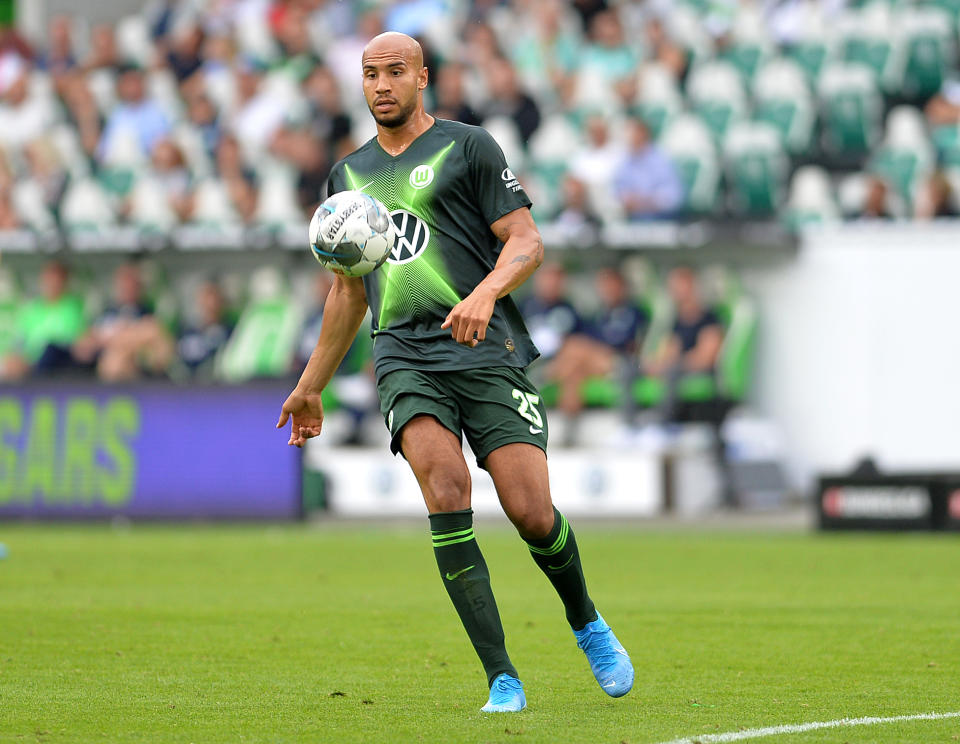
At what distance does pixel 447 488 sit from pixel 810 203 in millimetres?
14613

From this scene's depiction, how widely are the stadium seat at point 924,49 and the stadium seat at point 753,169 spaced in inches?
84.2

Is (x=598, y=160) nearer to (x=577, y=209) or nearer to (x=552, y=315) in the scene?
(x=577, y=209)

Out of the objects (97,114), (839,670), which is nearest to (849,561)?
(839,670)

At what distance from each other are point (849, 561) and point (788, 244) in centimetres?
726

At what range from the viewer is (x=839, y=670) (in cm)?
740

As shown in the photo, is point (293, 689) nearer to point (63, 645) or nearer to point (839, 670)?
point (63, 645)

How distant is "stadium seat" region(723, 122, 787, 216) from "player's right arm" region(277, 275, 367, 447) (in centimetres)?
1389

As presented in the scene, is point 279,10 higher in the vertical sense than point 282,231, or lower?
higher

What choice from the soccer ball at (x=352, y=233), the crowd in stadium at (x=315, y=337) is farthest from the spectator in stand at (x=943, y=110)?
the soccer ball at (x=352, y=233)

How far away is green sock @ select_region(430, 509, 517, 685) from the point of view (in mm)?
6324

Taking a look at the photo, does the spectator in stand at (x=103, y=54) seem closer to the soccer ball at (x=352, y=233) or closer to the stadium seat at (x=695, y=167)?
the stadium seat at (x=695, y=167)

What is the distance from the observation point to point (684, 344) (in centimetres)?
1902

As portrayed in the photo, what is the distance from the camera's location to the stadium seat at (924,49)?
2100 centimetres

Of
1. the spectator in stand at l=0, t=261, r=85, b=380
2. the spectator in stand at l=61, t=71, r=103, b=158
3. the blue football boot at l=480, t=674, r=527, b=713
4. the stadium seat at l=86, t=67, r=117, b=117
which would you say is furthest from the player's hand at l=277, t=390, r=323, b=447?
the stadium seat at l=86, t=67, r=117, b=117
